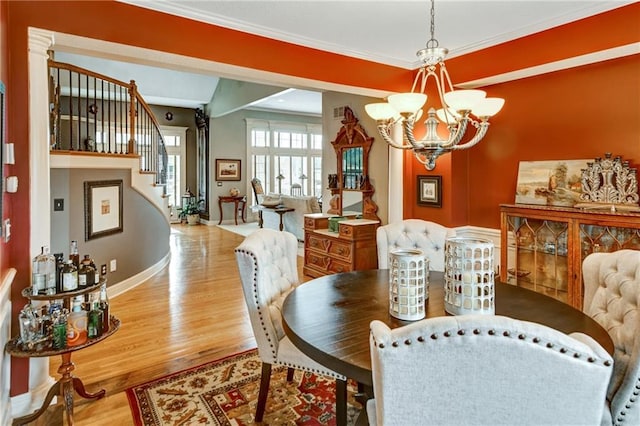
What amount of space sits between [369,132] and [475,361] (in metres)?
4.85

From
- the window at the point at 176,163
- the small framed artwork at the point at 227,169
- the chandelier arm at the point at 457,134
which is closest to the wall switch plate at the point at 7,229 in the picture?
the chandelier arm at the point at 457,134

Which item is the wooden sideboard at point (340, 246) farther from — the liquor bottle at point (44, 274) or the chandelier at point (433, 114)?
the liquor bottle at point (44, 274)

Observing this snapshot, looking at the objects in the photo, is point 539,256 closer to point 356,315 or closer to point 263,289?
point 356,315

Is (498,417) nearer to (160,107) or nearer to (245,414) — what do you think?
(245,414)

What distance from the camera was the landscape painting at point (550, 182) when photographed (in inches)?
135

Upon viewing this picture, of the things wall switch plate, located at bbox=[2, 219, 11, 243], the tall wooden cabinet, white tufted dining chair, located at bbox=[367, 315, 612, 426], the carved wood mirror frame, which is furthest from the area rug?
the carved wood mirror frame

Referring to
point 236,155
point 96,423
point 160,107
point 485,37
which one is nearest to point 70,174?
point 96,423

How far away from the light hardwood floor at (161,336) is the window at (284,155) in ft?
20.3

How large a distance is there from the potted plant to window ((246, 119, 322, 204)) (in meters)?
1.74

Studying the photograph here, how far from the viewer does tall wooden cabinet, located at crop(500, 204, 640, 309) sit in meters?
2.92

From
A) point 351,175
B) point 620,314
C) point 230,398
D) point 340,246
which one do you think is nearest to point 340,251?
point 340,246

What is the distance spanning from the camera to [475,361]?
946 millimetres

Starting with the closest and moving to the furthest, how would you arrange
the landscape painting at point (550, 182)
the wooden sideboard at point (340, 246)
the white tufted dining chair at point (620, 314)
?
the white tufted dining chair at point (620, 314) < the landscape painting at point (550, 182) < the wooden sideboard at point (340, 246)

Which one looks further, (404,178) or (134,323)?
(404,178)
